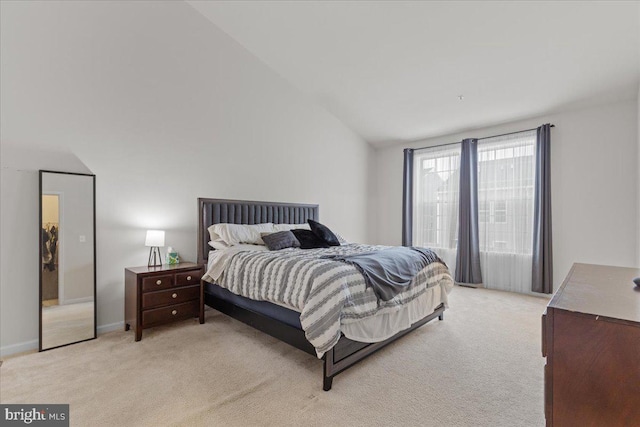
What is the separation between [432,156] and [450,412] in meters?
4.67

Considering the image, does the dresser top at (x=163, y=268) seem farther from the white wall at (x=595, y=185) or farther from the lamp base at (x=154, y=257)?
the white wall at (x=595, y=185)

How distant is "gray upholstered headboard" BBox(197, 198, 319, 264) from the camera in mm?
3656

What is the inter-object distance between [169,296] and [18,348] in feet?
4.01

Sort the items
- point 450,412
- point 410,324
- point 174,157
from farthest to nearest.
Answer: point 174,157 → point 410,324 → point 450,412

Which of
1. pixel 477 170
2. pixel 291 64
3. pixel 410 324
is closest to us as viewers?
pixel 410 324

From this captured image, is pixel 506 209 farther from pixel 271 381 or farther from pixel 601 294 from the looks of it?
pixel 271 381

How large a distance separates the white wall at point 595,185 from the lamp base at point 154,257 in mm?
5407

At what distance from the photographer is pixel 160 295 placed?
9.73ft

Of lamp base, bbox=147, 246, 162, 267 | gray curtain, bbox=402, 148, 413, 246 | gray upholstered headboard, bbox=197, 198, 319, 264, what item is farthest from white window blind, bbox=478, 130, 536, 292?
lamp base, bbox=147, 246, 162, 267

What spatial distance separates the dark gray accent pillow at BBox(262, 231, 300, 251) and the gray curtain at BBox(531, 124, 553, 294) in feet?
11.7

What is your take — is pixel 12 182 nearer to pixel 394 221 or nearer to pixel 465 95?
pixel 465 95

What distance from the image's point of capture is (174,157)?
11.6 feet

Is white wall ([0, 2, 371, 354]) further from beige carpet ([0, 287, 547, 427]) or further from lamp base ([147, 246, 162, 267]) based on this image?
beige carpet ([0, 287, 547, 427])

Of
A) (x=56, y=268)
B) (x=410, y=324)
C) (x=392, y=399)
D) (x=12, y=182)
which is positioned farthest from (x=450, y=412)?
(x=12, y=182)
